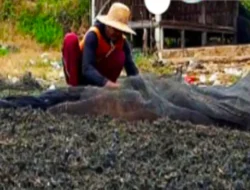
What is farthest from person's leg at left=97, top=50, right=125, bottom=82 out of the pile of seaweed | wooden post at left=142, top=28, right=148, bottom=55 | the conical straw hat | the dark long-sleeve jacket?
wooden post at left=142, top=28, right=148, bottom=55

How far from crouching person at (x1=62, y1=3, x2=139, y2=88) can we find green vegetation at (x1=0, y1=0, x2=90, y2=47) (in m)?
12.5

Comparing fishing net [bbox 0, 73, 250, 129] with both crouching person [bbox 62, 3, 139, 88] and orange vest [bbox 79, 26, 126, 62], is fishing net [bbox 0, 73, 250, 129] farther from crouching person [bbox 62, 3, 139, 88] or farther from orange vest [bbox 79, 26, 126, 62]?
orange vest [bbox 79, 26, 126, 62]

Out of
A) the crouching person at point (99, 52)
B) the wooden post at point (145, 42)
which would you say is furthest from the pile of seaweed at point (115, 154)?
the wooden post at point (145, 42)

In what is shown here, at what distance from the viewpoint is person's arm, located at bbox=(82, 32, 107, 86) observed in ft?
25.4

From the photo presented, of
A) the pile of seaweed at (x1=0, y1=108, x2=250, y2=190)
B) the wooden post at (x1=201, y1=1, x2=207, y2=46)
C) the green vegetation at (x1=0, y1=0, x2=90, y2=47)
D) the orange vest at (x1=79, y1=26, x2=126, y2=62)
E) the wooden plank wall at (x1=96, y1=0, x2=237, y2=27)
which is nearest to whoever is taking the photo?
the pile of seaweed at (x1=0, y1=108, x2=250, y2=190)

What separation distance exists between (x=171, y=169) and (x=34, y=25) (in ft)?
55.8

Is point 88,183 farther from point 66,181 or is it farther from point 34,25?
point 34,25

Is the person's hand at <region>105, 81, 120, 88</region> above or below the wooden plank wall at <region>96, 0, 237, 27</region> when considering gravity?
above

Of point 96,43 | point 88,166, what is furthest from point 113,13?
point 88,166

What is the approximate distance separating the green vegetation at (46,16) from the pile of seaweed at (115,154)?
559 inches

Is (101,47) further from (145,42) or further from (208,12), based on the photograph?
(208,12)

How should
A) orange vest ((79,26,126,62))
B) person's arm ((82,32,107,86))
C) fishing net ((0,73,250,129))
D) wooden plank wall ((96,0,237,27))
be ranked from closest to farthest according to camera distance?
A: fishing net ((0,73,250,129)) < person's arm ((82,32,107,86)) < orange vest ((79,26,126,62)) < wooden plank wall ((96,0,237,27))

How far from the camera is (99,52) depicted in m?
8.13

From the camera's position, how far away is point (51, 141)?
5746 millimetres
